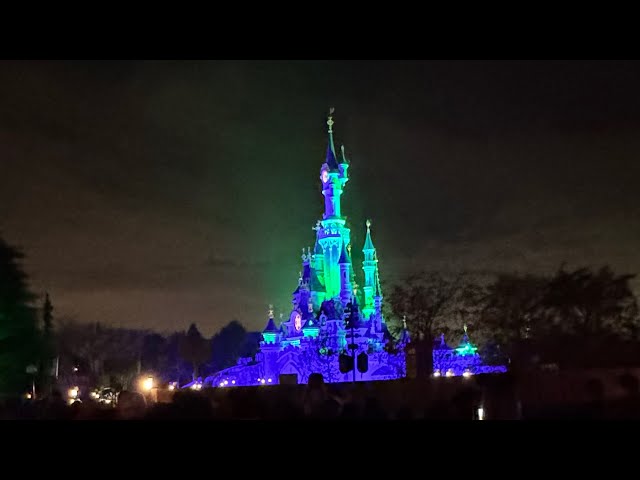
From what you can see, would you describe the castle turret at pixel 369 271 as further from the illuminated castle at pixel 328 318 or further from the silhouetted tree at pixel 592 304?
the silhouetted tree at pixel 592 304

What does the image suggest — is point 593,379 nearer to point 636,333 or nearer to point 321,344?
point 636,333

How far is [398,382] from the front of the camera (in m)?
20.8

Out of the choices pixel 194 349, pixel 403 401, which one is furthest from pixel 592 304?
pixel 194 349

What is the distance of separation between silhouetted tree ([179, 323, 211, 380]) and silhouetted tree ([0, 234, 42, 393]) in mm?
46742

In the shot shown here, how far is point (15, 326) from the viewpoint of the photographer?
1389 inches

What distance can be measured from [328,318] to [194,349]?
21433 millimetres

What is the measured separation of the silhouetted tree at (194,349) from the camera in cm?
8500

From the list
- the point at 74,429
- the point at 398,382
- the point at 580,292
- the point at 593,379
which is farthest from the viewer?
the point at 580,292

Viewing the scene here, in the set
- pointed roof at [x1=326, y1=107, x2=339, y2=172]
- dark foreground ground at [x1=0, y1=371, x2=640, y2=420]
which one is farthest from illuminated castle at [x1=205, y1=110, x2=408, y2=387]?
dark foreground ground at [x1=0, y1=371, x2=640, y2=420]

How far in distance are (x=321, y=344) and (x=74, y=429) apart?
59.0 metres

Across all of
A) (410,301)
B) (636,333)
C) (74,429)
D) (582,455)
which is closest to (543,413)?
(582,455)

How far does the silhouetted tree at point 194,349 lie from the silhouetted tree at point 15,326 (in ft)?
153

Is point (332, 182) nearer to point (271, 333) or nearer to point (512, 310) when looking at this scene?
point (271, 333)

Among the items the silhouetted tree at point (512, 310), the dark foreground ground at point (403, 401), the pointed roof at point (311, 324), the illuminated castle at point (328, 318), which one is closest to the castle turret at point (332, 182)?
the illuminated castle at point (328, 318)
